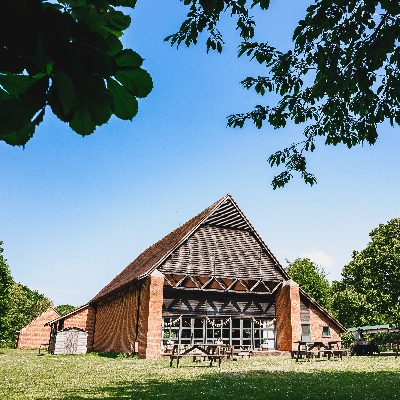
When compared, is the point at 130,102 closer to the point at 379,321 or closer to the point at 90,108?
the point at 90,108

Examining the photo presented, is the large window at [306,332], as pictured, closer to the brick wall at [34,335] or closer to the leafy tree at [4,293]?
the leafy tree at [4,293]

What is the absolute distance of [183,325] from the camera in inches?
920

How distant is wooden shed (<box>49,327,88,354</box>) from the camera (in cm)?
2789

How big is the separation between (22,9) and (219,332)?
25.1 metres

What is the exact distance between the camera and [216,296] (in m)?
24.8

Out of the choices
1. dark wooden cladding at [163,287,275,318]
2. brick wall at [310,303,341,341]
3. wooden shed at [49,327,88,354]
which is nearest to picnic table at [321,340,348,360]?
brick wall at [310,303,341,341]

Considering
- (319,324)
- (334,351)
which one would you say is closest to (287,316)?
(319,324)

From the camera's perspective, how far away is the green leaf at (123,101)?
152 cm

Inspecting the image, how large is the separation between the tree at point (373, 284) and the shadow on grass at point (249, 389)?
27.1 meters

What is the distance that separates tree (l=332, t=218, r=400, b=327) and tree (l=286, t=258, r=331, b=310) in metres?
15.6

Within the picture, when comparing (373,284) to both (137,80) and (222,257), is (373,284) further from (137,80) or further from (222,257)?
(137,80)

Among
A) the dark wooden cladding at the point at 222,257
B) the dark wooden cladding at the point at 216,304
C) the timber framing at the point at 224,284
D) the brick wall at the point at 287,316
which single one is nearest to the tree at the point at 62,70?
the dark wooden cladding at the point at 222,257

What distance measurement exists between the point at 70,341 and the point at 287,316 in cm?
1654

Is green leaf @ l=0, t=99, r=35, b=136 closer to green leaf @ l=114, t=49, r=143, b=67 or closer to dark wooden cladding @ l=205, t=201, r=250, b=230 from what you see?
Answer: green leaf @ l=114, t=49, r=143, b=67
